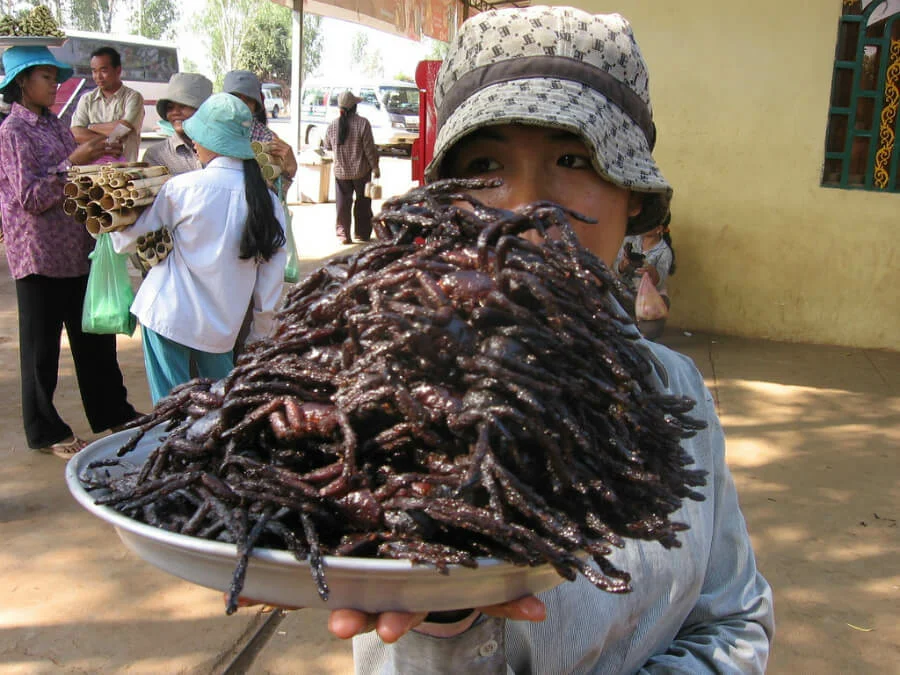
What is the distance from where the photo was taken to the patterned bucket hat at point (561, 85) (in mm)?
1346

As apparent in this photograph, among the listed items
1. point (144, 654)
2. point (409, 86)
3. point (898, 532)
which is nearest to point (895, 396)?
point (898, 532)

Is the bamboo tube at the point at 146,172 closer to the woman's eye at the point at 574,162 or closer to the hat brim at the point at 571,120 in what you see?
the hat brim at the point at 571,120

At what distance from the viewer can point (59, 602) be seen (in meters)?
3.66

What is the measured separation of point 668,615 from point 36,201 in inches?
172

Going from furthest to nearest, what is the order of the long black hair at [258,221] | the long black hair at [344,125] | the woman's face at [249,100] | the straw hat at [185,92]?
the long black hair at [344,125], the woman's face at [249,100], the straw hat at [185,92], the long black hair at [258,221]

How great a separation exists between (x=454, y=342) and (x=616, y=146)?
62cm

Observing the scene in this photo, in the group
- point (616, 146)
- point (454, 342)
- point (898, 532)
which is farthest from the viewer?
point (898, 532)

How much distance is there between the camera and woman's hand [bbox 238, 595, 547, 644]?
967mm

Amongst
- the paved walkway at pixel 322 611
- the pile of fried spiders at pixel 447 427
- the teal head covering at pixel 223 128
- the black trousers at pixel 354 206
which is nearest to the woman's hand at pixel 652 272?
the paved walkway at pixel 322 611

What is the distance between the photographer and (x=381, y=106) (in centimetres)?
3036

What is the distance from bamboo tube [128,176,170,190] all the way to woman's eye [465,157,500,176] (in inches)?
85.9

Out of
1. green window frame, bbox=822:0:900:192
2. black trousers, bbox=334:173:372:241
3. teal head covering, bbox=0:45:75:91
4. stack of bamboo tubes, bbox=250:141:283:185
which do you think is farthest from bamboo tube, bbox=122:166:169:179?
black trousers, bbox=334:173:372:241

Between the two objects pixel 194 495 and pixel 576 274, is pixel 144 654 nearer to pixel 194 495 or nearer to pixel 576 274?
pixel 194 495

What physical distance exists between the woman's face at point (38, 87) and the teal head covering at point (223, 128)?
107 centimetres
